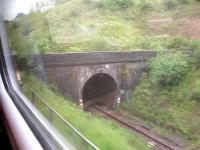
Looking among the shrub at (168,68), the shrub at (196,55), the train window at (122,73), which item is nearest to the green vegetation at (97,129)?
the train window at (122,73)

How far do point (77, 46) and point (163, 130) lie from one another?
69 centimetres

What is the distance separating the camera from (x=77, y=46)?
178cm

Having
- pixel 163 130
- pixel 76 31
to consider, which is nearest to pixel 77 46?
pixel 76 31

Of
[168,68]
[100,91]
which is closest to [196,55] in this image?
[168,68]

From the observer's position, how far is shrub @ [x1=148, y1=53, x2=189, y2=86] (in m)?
1.21

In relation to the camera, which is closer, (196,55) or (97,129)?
(196,55)

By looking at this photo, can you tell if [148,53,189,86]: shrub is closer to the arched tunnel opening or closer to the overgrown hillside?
the overgrown hillside

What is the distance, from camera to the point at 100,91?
1.78 m

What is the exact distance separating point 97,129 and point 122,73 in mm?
343

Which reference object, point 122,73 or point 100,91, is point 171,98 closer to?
point 122,73

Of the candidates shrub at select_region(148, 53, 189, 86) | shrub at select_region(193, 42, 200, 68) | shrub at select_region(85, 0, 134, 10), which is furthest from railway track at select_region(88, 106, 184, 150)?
shrub at select_region(85, 0, 134, 10)

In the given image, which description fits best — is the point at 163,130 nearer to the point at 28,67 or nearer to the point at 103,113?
the point at 103,113

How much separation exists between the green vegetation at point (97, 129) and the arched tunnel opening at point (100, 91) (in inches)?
3.3

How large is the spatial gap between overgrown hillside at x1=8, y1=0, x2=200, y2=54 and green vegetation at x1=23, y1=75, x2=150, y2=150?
33cm
